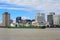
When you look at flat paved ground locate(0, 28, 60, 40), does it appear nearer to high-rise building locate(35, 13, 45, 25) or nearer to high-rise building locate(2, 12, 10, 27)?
high-rise building locate(2, 12, 10, 27)

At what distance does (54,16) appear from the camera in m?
8.06

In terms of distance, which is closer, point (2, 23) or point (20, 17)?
point (2, 23)

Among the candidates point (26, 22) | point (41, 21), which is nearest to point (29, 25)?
point (26, 22)

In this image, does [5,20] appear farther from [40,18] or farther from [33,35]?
[33,35]

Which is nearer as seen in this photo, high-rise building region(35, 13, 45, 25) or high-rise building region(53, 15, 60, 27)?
high-rise building region(53, 15, 60, 27)

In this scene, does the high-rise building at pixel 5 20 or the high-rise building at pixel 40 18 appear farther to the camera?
the high-rise building at pixel 40 18

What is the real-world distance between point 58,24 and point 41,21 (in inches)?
25.7

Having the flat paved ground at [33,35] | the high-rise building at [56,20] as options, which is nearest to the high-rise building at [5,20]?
the flat paved ground at [33,35]

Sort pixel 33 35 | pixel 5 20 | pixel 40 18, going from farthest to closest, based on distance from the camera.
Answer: pixel 33 35, pixel 40 18, pixel 5 20

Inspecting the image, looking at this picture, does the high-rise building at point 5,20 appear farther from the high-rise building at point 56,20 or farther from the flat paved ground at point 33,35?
the high-rise building at point 56,20

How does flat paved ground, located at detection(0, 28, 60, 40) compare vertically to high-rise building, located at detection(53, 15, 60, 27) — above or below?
below

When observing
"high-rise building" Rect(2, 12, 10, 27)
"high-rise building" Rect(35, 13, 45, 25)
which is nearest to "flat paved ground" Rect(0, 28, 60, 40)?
"high-rise building" Rect(2, 12, 10, 27)

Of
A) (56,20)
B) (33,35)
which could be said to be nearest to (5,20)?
(56,20)

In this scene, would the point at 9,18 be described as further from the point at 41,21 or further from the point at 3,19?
the point at 41,21
